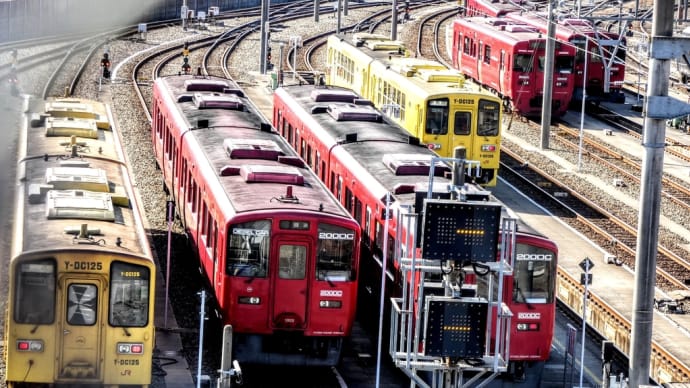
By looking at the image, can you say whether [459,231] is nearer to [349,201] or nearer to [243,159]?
[243,159]

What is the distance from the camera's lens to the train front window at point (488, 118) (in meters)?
34.7

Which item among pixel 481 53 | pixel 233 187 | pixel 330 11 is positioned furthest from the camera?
pixel 330 11

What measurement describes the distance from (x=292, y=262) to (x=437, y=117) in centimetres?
1352

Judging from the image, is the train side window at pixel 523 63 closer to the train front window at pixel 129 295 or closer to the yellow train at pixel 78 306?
the yellow train at pixel 78 306

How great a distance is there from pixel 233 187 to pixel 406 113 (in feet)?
43.1

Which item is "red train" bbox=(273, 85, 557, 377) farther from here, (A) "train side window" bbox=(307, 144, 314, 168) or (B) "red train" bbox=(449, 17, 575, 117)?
(B) "red train" bbox=(449, 17, 575, 117)

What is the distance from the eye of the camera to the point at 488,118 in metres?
34.9

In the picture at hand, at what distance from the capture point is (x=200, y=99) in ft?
103

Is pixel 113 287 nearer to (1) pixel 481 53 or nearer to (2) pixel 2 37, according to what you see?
(2) pixel 2 37

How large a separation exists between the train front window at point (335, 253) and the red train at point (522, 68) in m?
25.6

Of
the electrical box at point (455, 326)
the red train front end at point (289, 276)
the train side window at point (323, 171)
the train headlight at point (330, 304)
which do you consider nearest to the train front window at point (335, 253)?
the red train front end at point (289, 276)

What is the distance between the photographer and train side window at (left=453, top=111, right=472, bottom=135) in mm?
34750

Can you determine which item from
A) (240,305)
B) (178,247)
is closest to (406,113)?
(178,247)

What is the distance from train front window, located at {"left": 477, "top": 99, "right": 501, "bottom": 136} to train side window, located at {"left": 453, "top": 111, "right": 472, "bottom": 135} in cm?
23
